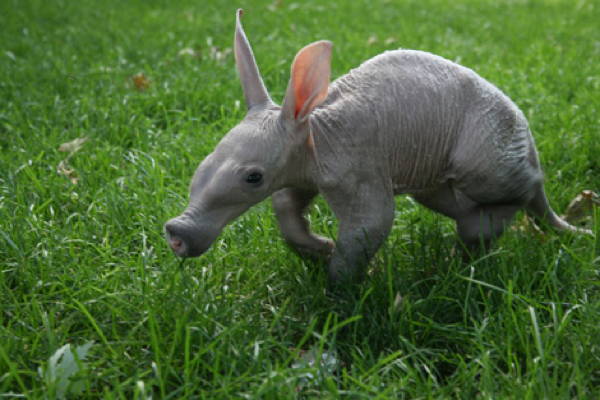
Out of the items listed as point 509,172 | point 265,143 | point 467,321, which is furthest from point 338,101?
point 467,321

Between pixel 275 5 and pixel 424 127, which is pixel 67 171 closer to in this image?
pixel 424 127

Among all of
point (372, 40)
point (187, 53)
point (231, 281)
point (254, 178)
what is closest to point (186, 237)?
point (254, 178)

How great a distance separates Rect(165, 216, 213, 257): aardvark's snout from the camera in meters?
2.02

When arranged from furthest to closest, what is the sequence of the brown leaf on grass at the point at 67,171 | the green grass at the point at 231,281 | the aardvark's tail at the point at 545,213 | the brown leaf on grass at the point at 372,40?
the brown leaf on grass at the point at 372,40
the brown leaf on grass at the point at 67,171
the aardvark's tail at the point at 545,213
the green grass at the point at 231,281

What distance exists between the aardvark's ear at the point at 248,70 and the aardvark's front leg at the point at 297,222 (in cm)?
39

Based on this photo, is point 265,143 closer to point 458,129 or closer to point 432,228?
point 458,129

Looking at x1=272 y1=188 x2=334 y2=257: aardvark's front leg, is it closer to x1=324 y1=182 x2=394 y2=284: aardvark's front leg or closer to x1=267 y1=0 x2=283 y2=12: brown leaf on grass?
x1=324 y1=182 x2=394 y2=284: aardvark's front leg

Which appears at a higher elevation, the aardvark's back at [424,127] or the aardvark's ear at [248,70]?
the aardvark's ear at [248,70]

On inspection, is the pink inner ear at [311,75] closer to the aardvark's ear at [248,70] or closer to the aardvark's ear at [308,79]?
the aardvark's ear at [308,79]

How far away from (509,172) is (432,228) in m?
0.49

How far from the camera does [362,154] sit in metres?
2.28

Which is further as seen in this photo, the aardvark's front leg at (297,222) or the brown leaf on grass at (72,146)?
the brown leaf on grass at (72,146)

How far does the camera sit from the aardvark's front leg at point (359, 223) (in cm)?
228

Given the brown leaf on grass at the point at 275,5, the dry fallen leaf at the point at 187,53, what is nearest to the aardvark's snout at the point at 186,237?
the dry fallen leaf at the point at 187,53
